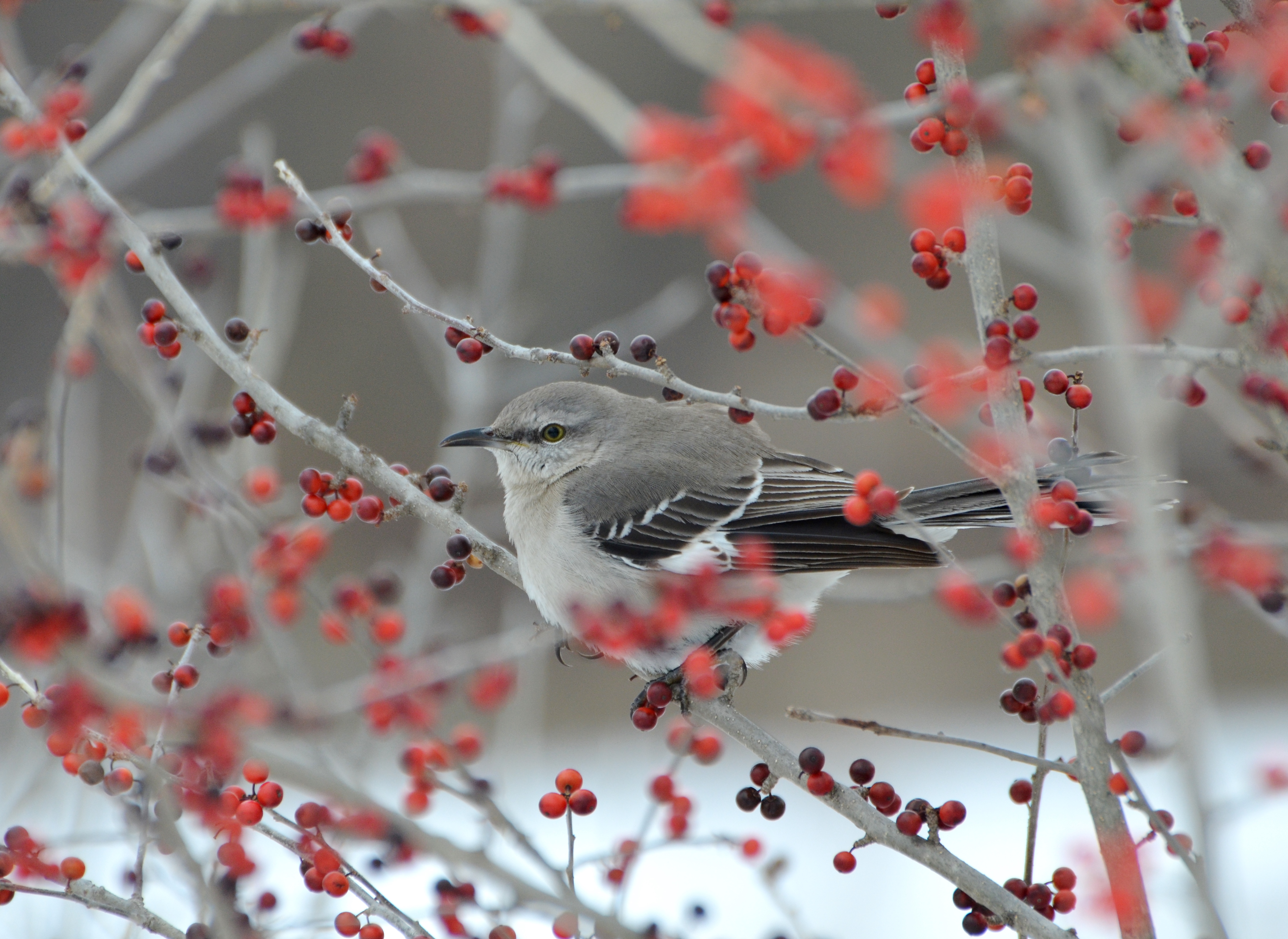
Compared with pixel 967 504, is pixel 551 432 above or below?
above

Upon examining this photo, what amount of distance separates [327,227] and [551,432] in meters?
1.73

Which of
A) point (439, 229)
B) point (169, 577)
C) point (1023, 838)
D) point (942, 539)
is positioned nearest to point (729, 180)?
point (942, 539)

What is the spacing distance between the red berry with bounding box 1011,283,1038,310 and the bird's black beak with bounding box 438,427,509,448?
83.9 inches

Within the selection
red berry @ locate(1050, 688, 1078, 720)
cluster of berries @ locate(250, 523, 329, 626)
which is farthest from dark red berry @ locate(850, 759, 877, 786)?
cluster of berries @ locate(250, 523, 329, 626)

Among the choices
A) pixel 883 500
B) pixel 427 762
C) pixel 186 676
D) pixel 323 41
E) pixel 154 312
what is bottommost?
pixel 427 762

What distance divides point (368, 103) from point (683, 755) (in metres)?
8.36

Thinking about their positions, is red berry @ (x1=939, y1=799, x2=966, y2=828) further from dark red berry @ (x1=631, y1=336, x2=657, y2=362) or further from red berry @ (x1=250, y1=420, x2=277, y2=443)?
red berry @ (x1=250, y1=420, x2=277, y2=443)

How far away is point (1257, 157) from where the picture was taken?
7.52 feet

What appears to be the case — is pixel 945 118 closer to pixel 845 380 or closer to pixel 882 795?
pixel 845 380

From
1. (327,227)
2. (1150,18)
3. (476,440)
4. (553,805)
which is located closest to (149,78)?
(327,227)

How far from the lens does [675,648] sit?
343cm

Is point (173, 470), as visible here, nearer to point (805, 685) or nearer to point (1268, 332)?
point (1268, 332)

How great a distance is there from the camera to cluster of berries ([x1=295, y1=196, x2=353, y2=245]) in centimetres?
249

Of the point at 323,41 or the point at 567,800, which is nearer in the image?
the point at 567,800
